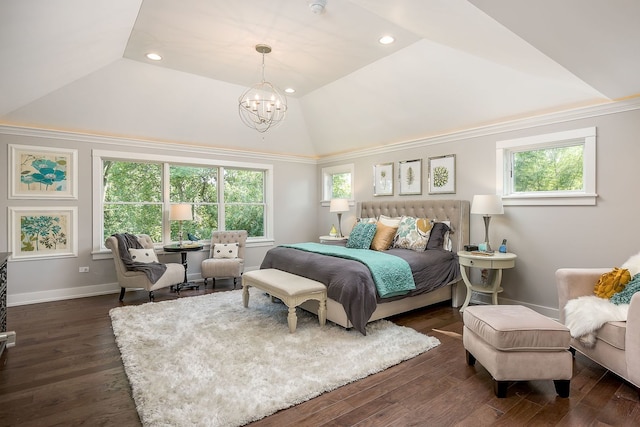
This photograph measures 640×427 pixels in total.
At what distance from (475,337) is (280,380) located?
1.49 m

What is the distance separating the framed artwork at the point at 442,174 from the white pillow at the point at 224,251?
11.0ft

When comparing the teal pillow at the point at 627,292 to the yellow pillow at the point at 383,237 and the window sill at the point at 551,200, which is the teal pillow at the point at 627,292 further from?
the yellow pillow at the point at 383,237

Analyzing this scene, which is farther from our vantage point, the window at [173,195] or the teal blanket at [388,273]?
the window at [173,195]

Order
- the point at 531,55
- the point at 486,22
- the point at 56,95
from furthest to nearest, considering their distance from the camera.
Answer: the point at 56,95, the point at 531,55, the point at 486,22

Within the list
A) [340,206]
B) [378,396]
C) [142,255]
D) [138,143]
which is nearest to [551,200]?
[378,396]

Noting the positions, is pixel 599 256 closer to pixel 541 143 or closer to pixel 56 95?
pixel 541 143

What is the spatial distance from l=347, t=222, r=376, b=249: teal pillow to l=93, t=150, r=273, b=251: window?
248 cm

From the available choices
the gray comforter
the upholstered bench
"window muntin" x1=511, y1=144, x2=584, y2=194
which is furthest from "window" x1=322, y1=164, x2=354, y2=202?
the upholstered bench

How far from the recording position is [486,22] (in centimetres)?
209

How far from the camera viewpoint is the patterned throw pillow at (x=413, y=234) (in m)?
4.49

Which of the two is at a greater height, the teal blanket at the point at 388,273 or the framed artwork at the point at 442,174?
the framed artwork at the point at 442,174

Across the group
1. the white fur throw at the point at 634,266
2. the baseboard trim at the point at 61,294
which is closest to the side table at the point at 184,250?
the baseboard trim at the point at 61,294

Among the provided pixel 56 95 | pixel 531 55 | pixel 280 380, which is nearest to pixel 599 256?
pixel 531 55

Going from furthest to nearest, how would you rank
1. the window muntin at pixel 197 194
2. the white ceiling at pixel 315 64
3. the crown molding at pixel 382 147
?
the window muntin at pixel 197 194 < the crown molding at pixel 382 147 < the white ceiling at pixel 315 64
